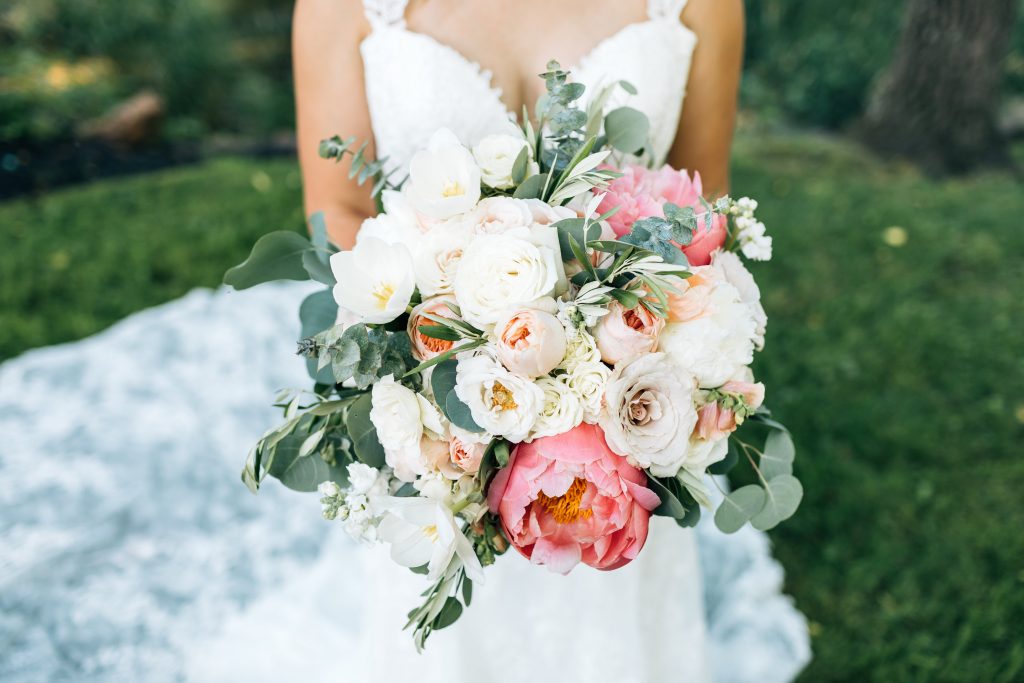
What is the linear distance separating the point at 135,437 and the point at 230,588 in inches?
32.5

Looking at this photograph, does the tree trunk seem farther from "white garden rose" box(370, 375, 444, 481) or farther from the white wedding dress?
"white garden rose" box(370, 375, 444, 481)

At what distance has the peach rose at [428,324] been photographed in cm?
117

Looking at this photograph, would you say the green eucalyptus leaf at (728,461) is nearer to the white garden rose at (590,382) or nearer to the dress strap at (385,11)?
the white garden rose at (590,382)

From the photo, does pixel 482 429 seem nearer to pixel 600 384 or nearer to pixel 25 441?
pixel 600 384

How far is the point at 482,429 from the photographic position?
116cm

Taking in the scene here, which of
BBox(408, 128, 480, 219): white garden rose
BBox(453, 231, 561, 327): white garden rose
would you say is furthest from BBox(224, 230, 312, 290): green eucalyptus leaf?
BBox(453, 231, 561, 327): white garden rose

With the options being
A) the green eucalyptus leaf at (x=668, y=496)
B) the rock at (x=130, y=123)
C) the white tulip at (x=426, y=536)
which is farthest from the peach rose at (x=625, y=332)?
the rock at (x=130, y=123)

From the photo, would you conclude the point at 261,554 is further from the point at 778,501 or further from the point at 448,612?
the point at 778,501

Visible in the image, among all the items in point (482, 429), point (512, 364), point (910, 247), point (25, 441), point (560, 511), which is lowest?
point (910, 247)

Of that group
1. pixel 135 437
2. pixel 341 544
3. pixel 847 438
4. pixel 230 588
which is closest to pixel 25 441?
pixel 135 437

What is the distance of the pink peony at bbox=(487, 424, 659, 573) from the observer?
1.15 m

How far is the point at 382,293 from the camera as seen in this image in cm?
118

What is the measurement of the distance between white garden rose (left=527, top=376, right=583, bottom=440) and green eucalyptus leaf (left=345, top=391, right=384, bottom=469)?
27cm

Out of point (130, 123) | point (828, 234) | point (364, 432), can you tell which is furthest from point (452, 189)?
point (130, 123)
